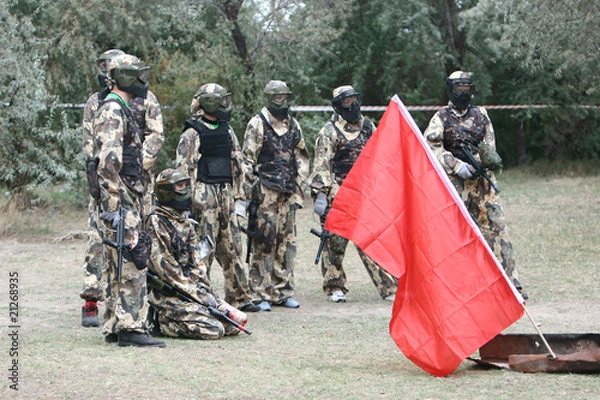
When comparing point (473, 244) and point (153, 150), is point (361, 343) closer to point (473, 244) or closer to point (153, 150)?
point (473, 244)

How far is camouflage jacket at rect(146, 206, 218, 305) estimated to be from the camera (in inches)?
309

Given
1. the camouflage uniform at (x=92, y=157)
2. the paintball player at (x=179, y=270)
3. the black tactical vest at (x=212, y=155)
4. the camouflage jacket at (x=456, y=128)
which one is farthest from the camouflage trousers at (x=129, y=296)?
the camouflage jacket at (x=456, y=128)

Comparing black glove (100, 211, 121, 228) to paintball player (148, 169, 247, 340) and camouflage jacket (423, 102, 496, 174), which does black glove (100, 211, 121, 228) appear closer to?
paintball player (148, 169, 247, 340)

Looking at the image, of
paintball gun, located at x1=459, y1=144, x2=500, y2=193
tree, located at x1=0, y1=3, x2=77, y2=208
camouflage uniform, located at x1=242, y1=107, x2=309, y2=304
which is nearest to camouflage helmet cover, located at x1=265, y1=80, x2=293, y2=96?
camouflage uniform, located at x1=242, y1=107, x2=309, y2=304

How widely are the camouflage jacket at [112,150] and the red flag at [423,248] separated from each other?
1.69 meters

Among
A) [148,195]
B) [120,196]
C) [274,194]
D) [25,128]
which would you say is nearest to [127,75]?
[120,196]

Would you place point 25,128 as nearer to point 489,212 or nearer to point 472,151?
point 472,151

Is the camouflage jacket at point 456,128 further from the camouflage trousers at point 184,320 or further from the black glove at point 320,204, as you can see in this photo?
the camouflage trousers at point 184,320

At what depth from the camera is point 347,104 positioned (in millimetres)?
10070

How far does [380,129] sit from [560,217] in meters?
10.6

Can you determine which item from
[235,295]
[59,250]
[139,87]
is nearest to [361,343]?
[235,295]

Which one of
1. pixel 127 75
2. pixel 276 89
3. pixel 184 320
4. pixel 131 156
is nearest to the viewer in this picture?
pixel 127 75

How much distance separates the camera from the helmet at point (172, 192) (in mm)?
8078

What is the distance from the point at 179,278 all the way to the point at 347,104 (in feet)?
10.5
